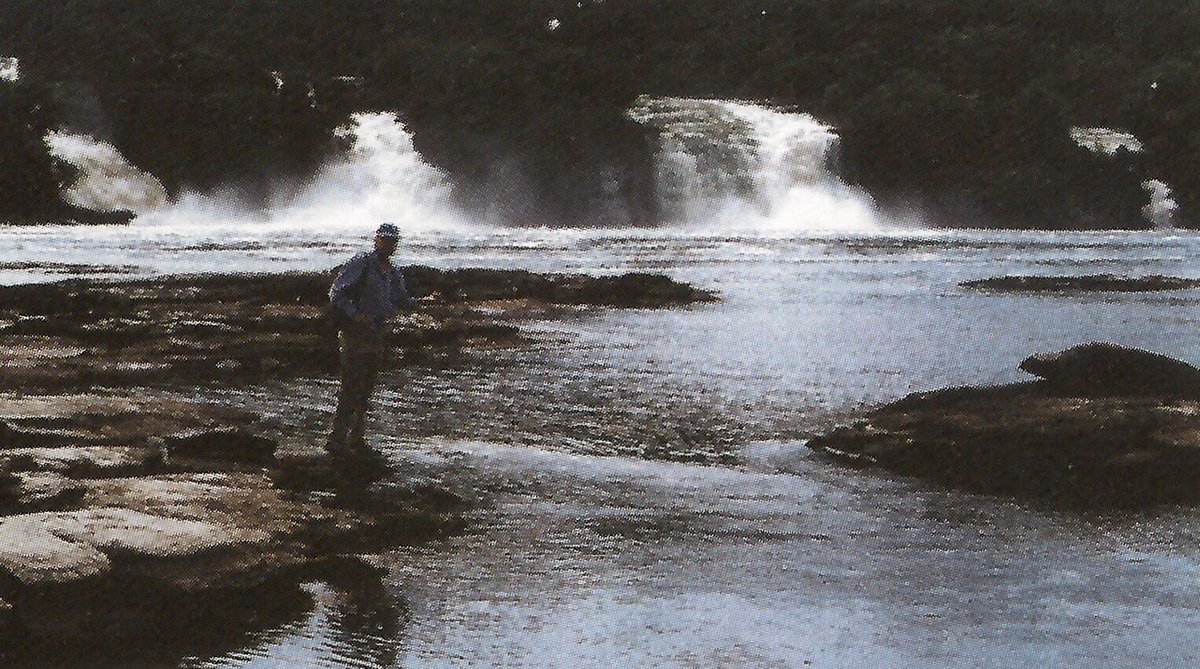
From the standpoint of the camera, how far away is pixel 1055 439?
16.5 m

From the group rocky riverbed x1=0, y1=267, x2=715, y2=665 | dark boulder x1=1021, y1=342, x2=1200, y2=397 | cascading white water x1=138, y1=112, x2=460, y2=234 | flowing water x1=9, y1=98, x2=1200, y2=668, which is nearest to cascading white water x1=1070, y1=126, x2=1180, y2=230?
cascading white water x1=138, y1=112, x2=460, y2=234

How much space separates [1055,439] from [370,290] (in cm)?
731

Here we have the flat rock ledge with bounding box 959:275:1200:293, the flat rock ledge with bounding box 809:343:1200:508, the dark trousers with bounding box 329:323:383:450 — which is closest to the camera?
the dark trousers with bounding box 329:323:383:450

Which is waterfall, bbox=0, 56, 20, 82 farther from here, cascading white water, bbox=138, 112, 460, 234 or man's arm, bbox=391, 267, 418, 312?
man's arm, bbox=391, 267, 418, 312

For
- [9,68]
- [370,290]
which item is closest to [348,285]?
[370,290]

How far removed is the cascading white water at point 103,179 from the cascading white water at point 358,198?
144 centimetres

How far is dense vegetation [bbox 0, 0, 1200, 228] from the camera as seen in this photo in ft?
322

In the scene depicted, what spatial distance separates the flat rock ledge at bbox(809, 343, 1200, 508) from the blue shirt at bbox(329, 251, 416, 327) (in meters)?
5.34

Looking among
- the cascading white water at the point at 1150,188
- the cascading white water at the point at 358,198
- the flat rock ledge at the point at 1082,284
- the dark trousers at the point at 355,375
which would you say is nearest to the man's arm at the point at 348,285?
the dark trousers at the point at 355,375

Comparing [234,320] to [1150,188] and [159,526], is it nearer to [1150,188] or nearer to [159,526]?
[159,526]

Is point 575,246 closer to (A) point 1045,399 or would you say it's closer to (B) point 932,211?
(B) point 932,211

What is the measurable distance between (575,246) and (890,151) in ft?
140

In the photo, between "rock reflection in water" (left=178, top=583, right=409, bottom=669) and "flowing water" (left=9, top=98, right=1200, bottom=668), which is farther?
"flowing water" (left=9, top=98, right=1200, bottom=668)

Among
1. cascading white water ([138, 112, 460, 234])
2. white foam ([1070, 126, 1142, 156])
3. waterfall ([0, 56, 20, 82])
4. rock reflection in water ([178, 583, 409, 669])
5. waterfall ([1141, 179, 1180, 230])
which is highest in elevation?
white foam ([1070, 126, 1142, 156])
